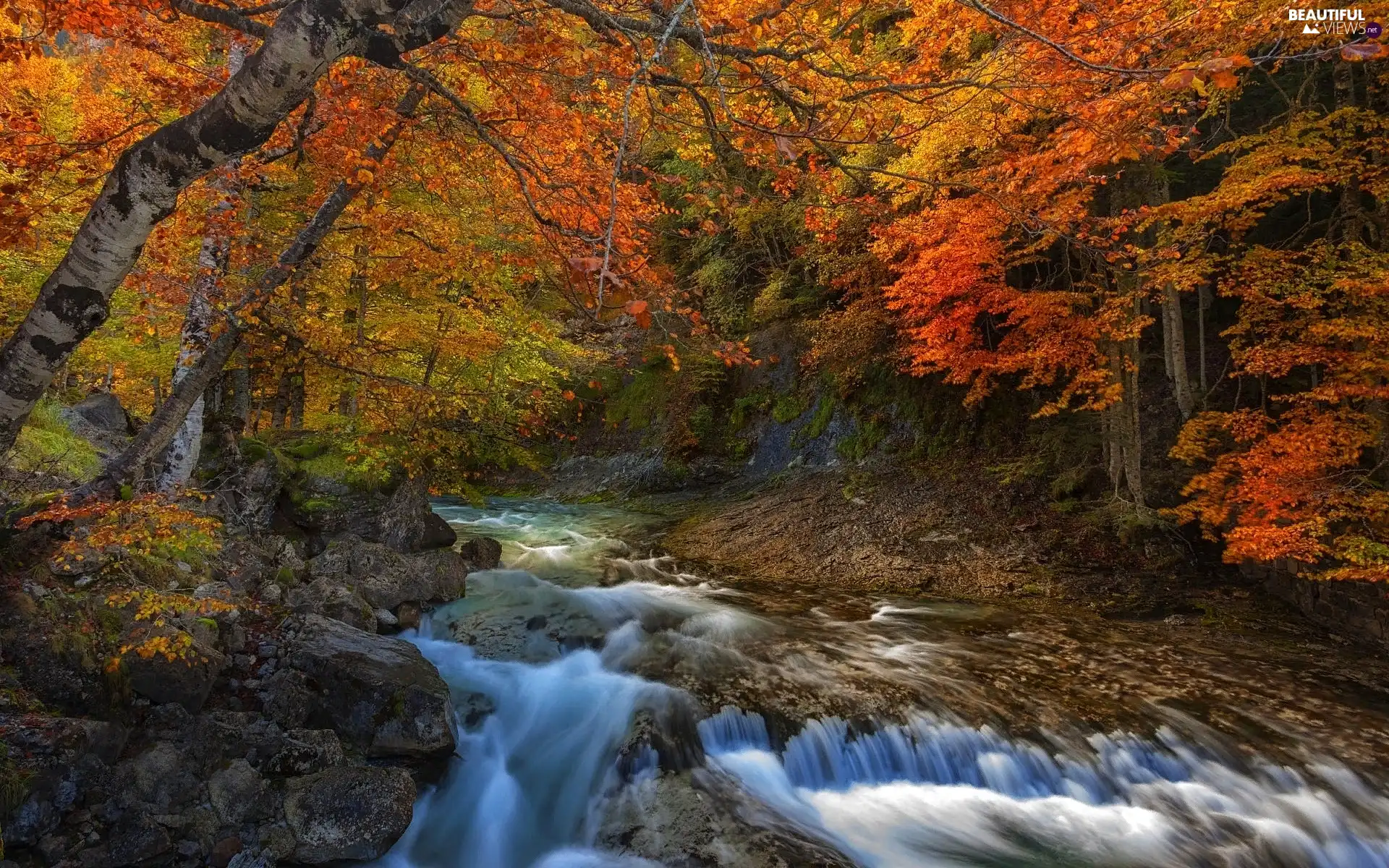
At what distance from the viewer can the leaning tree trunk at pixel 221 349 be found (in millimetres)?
5004

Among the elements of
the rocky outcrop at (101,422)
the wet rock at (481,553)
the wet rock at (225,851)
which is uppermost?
the rocky outcrop at (101,422)

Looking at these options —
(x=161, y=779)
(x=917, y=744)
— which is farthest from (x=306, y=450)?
(x=917, y=744)

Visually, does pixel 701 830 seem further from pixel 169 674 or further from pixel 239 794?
pixel 169 674

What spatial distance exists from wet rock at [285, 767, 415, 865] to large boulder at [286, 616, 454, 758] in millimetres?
596

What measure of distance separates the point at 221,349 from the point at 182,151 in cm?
325

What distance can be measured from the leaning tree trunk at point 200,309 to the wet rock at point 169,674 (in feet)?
6.10

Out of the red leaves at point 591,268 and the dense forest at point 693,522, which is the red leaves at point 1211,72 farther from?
the red leaves at point 591,268

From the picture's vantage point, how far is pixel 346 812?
A: 4945 millimetres

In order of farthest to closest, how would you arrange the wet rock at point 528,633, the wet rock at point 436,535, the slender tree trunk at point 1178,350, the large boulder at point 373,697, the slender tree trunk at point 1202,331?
A: the slender tree trunk at point 1202,331 → the wet rock at point 436,535 → the slender tree trunk at point 1178,350 → the wet rock at point 528,633 → the large boulder at point 373,697

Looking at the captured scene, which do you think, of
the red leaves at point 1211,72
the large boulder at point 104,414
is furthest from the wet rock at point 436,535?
the red leaves at point 1211,72

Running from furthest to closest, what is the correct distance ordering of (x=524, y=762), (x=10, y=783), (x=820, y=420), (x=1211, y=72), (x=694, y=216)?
(x=820, y=420), (x=694, y=216), (x=524, y=762), (x=10, y=783), (x=1211, y=72)

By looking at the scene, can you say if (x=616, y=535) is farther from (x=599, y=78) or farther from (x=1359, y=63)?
(x=1359, y=63)

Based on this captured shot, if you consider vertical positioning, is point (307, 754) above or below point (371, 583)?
below

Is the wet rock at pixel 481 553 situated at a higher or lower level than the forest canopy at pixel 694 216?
lower
